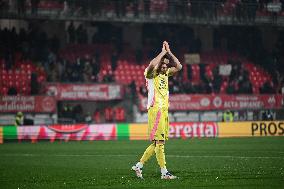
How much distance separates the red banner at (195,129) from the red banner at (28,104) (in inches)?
372

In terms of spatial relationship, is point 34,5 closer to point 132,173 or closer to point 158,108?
point 132,173

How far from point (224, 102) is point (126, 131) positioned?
37.5 feet

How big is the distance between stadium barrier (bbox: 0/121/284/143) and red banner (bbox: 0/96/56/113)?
7.34 m

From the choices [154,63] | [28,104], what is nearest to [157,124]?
[154,63]

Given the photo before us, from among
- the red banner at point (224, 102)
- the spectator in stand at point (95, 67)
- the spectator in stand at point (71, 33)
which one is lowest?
the red banner at point (224, 102)

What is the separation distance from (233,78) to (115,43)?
28.8 ft

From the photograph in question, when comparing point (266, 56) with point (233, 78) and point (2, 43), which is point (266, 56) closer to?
point (233, 78)

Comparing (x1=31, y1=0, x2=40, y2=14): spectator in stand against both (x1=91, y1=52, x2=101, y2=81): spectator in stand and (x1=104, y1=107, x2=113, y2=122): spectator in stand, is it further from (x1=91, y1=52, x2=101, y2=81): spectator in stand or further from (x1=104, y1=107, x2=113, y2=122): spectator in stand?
(x1=104, y1=107, x2=113, y2=122): spectator in stand

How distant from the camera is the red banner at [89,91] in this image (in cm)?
4512

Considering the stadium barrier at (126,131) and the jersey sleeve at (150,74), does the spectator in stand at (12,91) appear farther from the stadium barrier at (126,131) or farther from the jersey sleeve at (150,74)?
the jersey sleeve at (150,74)

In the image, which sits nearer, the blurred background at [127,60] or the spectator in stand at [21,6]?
the spectator in stand at [21,6]

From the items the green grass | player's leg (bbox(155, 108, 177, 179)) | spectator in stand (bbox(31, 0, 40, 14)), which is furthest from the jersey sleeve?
spectator in stand (bbox(31, 0, 40, 14))

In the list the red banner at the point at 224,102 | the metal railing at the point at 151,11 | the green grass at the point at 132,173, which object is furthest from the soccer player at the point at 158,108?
the red banner at the point at 224,102

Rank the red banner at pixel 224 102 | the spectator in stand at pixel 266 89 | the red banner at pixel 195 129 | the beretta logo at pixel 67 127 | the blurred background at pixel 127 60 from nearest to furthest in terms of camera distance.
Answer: the beretta logo at pixel 67 127, the red banner at pixel 195 129, the blurred background at pixel 127 60, the red banner at pixel 224 102, the spectator in stand at pixel 266 89
